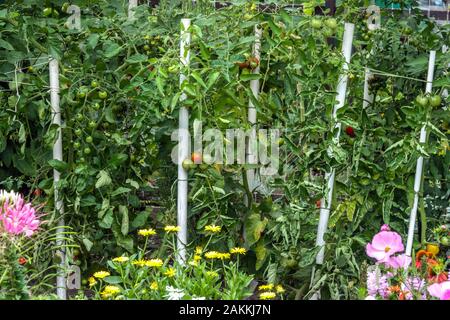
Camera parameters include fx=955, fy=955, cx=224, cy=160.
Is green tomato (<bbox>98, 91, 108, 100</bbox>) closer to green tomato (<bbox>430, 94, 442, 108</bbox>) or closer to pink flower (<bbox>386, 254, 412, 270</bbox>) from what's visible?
green tomato (<bbox>430, 94, 442, 108</bbox>)

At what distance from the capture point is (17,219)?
2639mm

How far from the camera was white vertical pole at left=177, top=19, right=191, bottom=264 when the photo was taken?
345cm

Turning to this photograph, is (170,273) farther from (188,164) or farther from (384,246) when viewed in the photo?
(188,164)

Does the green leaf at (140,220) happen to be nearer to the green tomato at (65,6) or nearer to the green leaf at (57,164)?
the green leaf at (57,164)

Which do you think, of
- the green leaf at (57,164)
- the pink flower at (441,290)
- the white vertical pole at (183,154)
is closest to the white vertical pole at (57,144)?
the green leaf at (57,164)

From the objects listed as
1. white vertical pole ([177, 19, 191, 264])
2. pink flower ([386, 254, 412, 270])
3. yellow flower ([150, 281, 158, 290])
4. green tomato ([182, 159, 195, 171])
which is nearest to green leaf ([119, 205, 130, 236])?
white vertical pole ([177, 19, 191, 264])

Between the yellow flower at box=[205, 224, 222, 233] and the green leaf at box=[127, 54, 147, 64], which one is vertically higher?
the green leaf at box=[127, 54, 147, 64]

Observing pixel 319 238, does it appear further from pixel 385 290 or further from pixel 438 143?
pixel 385 290

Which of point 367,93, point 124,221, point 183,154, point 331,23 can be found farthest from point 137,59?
point 367,93

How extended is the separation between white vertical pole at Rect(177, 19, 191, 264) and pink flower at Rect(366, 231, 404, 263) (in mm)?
825

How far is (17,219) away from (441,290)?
1.16 metres

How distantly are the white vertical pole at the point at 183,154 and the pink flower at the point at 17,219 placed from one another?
0.88 m

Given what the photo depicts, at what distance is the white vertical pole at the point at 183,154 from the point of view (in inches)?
136

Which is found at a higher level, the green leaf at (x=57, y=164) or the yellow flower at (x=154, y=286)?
the green leaf at (x=57, y=164)
